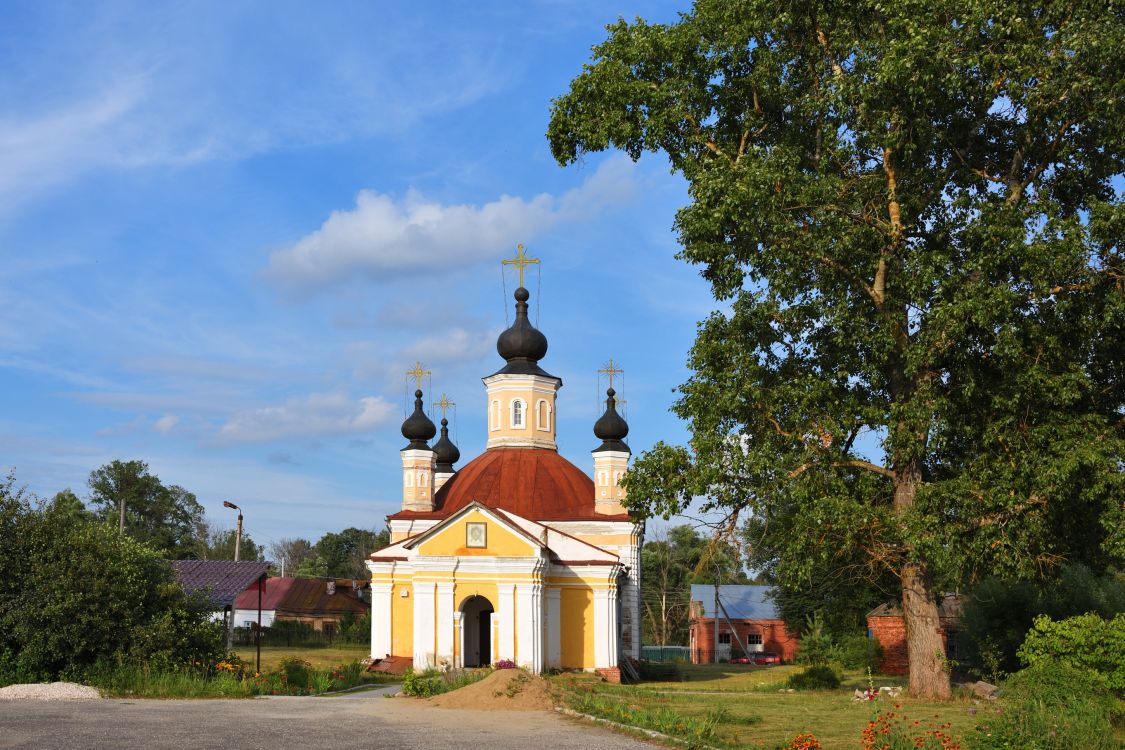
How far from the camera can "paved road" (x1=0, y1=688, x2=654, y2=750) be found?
12859 mm

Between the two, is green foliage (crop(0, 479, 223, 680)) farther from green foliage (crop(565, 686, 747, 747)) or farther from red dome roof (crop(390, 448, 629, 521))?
red dome roof (crop(390, 448, 629, 521))

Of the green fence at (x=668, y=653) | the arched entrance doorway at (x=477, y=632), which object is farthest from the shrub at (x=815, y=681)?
the green fence at (x=668, y=653)

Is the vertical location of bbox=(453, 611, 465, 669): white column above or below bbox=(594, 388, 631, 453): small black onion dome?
below

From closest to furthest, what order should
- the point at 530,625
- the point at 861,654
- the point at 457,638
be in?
the point at 530,625 < the point at 457,638 < the point at 861,654

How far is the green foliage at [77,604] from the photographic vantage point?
61.9 ft

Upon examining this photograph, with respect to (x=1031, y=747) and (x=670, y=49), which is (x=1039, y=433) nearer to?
(x=1031, y=747)

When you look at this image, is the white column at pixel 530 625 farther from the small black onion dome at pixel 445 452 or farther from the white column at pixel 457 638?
the small black onion dome at pixel 445 452

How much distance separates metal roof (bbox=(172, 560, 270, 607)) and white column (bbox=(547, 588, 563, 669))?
7.89m

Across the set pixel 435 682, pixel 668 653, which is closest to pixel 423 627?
pixel 435 682

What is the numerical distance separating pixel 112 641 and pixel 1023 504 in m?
16.0

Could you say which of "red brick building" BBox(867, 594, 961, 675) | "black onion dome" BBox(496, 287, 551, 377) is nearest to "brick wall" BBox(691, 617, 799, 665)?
"red brick building" BBox(867, 594, 961, 675)

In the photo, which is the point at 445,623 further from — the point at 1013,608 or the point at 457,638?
the point at 1013,608

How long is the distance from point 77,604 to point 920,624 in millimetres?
15055

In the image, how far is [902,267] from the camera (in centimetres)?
1866
